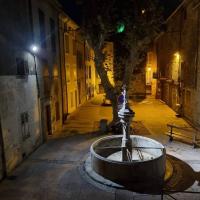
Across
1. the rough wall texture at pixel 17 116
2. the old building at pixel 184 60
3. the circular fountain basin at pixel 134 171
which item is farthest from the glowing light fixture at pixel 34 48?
the old building at pixel 184 60

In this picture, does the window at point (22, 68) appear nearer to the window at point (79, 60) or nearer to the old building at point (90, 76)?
the window at point (79, 60)

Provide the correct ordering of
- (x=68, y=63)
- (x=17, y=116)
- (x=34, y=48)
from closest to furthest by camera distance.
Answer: (x=17, y=116), (x=34, y=48), (x=68, y=63)

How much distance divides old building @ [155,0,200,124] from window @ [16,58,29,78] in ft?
37.5

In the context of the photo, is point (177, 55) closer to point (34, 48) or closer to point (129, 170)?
point (34, 48)

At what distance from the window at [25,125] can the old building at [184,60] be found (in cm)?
1147

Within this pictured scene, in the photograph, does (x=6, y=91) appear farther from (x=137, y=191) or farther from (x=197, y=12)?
(x=197, y=12)

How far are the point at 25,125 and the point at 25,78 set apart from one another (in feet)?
7.79

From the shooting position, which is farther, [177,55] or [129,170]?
[177,55]

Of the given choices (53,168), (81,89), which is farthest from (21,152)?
(81,89)

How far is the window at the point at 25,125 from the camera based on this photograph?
10.9 m

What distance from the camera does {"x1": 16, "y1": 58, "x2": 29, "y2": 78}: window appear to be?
10.7 meters

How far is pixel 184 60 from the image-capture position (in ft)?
62.4

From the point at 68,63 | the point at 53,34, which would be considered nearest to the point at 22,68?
the point at 53,34

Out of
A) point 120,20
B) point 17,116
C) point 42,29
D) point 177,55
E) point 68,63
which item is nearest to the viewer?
point 17,116
